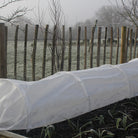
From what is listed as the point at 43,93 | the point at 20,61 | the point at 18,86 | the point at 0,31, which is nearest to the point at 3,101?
the point at 18,86

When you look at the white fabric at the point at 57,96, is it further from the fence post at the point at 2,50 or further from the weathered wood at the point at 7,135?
the fence post at the point at 2,50

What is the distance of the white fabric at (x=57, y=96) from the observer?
255cm

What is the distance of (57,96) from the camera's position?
278cm

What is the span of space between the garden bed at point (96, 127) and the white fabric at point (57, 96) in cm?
9

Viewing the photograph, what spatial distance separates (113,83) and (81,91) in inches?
27.3

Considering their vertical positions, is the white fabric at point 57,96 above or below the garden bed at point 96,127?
above

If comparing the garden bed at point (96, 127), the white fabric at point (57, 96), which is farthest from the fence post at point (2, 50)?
the garden bed at point (96, 127)

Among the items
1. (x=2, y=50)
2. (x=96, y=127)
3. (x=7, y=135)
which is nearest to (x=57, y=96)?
(x=96, y=127)

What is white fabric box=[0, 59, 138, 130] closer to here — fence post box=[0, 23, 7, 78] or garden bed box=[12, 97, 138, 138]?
garden bed box=[12, 97, 138, 138]

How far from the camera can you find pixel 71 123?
9.09ft

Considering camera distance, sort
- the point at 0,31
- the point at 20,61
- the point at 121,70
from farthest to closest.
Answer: the point at 20,61, the point at 0,31, the point at 121,70

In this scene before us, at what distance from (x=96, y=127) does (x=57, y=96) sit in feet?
1.98

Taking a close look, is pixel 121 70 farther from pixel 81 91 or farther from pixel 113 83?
pixel 81 91

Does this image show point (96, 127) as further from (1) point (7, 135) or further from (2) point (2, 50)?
(2) point (2, 50)
